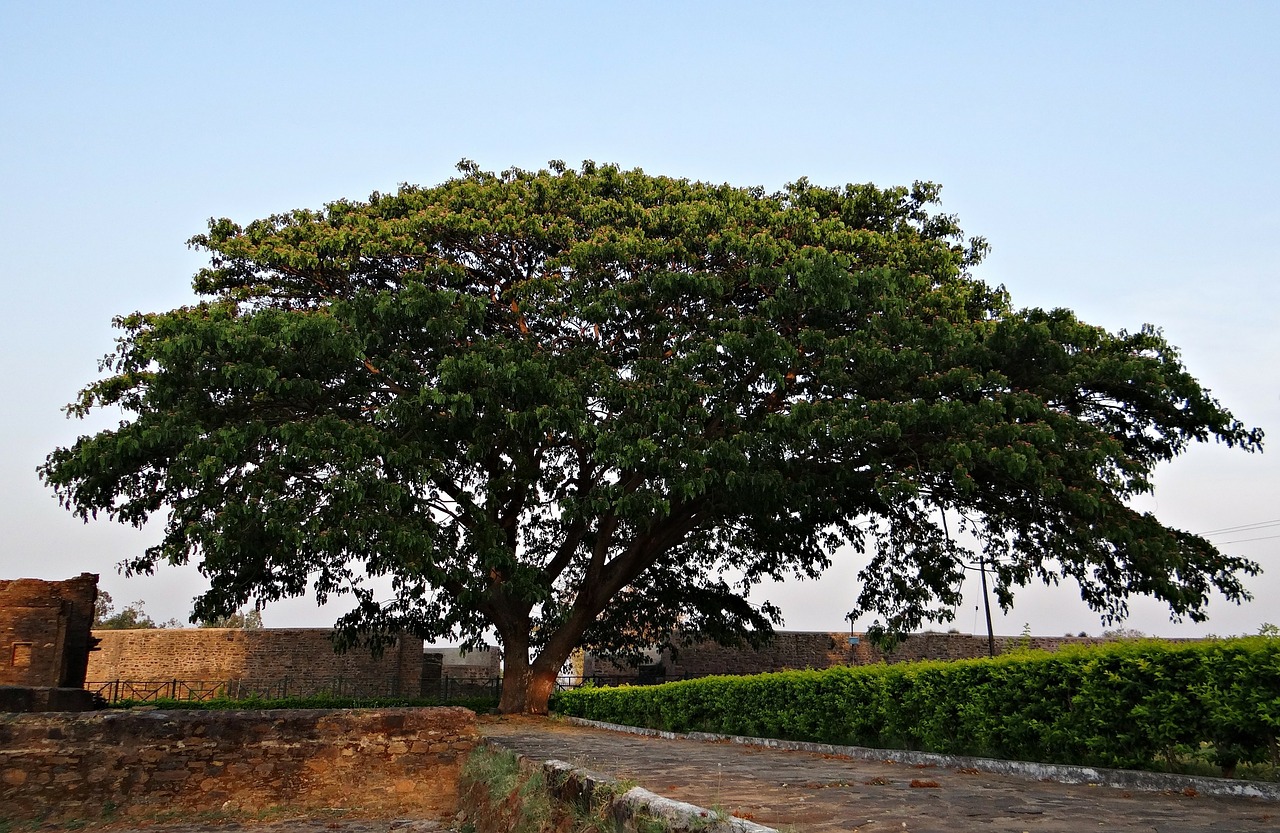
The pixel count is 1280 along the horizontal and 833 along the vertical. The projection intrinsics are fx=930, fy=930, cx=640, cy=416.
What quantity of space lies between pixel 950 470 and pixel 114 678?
78.0ft

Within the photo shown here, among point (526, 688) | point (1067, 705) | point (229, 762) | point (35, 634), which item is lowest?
point (229, 762)

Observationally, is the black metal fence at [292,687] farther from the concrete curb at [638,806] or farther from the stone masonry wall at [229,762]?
the concrete curb at [638,806]

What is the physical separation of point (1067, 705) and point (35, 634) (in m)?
17.1

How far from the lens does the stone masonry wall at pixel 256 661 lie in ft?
84.4

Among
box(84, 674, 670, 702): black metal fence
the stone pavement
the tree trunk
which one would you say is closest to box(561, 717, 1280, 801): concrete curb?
the stone pavement

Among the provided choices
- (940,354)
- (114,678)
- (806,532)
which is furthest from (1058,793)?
(114,678)

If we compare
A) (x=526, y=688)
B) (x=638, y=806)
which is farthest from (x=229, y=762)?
(x=526, y=688)

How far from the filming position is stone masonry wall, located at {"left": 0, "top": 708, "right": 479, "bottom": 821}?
8883 mm

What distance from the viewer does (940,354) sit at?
1435cm

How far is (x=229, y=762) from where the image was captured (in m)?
9.35

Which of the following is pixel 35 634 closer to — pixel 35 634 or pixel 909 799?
pixel 35 634

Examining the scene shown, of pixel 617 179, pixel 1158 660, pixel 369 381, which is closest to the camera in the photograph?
pixel 1158 660

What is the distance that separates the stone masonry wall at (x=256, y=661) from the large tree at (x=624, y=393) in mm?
9613

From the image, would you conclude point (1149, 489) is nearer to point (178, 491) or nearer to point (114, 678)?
point (178, 491)
